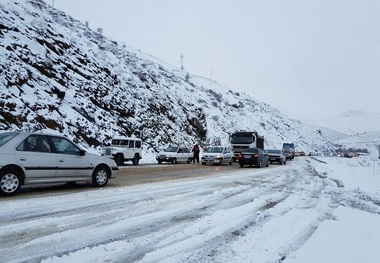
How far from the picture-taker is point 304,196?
9.79 meters

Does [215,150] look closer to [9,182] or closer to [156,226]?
[9,182]

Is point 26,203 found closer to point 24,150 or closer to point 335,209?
point 24,150

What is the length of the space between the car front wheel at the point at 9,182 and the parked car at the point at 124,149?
1443 centimetres

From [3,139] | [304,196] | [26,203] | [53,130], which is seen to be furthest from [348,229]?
[53,130]

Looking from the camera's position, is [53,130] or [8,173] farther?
[53,130]

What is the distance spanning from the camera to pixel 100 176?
10.8m

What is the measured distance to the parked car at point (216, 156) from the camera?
89.6 ft

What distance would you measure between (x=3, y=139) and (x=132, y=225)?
5163 millimetres

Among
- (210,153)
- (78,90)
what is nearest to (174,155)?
(210,153)

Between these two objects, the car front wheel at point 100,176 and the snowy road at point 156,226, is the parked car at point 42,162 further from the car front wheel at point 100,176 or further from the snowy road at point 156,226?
the snowy road at point 156,226

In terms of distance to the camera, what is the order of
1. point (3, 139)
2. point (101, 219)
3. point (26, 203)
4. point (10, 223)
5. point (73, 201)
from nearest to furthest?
point (10, 223) → point (101, 219) → point (26, 203) → point (73, 201) → point (3, 139)

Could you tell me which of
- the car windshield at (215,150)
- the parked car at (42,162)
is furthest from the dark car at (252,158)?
the parked car at (42,162)

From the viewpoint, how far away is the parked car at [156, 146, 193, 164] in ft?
90.0

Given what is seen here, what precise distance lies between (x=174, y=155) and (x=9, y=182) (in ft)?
65.0
